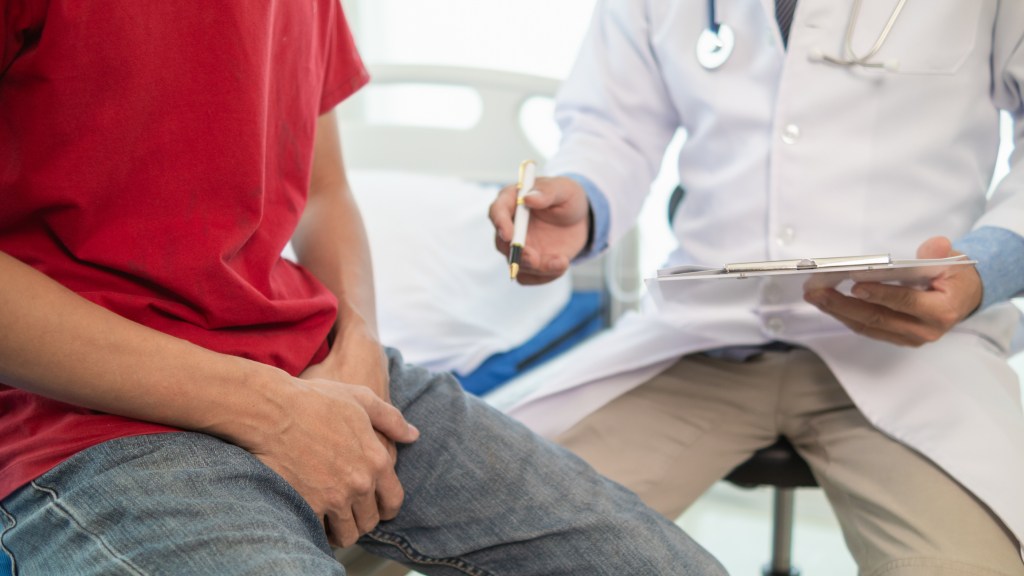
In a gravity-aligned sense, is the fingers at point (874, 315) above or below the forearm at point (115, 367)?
below

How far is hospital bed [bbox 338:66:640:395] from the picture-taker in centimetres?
179

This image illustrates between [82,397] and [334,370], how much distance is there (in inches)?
10.4

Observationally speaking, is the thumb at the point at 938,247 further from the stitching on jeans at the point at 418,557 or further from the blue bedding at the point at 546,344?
the blue bedding at the point at 546,344

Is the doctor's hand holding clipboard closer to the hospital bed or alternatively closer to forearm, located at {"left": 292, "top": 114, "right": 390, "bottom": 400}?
forearm, located at {"left": 292, "top": 114, "right": 390, "bottom": 400}

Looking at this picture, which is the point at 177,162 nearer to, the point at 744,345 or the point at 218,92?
the point at 218,92

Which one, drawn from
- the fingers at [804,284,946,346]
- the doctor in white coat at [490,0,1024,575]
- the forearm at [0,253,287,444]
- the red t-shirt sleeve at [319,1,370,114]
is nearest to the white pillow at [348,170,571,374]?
the doctor in white coat at [490,0,1024,575]

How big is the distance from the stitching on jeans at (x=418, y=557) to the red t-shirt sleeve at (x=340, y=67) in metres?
0.49

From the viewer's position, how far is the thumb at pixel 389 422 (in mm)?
883

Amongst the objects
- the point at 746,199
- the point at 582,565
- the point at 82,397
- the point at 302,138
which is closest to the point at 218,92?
the point at 302,138

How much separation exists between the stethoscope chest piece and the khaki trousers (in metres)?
0.40

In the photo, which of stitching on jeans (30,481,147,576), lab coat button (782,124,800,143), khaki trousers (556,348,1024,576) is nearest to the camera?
stitching on jeans (30,481,147,576)

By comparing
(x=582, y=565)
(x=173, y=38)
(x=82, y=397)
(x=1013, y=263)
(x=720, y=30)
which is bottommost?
(x=582, y=565)

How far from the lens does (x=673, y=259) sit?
140cm

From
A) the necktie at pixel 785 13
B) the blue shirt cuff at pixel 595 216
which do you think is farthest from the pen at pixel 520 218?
the necktie at pixel 785 13
